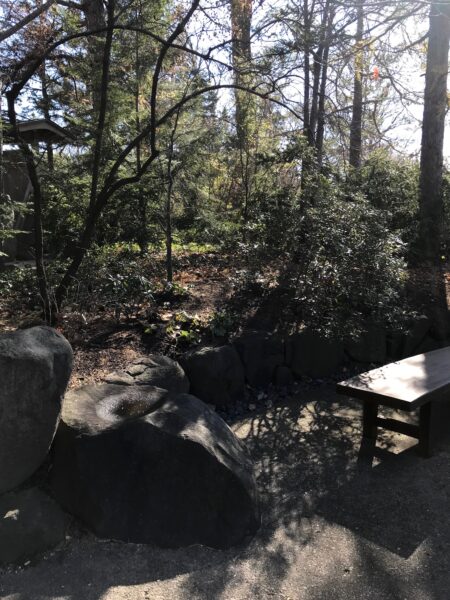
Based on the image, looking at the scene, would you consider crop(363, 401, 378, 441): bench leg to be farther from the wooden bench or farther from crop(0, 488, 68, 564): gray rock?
crop(0, 488, 68, 564): gray rock

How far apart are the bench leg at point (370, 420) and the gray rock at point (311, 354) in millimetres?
1474

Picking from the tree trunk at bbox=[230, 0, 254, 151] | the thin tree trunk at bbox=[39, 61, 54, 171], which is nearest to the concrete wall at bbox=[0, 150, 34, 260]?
the thin tree trunk at bbox=[39, 61, 54, 171]

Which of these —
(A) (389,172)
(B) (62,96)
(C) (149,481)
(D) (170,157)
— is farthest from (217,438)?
(A) (389,172)

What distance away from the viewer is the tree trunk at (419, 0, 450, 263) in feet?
28.6

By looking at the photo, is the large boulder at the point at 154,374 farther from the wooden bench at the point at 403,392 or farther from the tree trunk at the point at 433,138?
the tree trunk at the point at 433,138

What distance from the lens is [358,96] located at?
48.0ft

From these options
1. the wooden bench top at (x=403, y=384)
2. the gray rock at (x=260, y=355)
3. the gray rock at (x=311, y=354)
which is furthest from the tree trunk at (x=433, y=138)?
the wooden bench top at (x=403, y=384)

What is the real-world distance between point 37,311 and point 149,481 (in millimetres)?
3063

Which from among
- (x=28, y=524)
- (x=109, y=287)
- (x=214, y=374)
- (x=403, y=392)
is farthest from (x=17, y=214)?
(x=403, y=392)

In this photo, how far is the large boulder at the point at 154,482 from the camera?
3098 mm

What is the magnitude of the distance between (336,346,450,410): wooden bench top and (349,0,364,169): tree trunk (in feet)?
15.7

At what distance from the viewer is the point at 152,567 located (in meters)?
2.92

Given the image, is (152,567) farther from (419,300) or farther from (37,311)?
(419,300)

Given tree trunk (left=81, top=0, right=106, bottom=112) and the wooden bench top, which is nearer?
the wooden bench top
